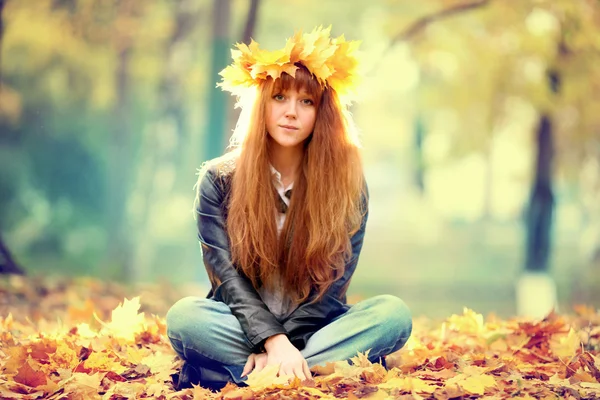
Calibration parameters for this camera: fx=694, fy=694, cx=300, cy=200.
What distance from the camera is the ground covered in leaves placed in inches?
96.3

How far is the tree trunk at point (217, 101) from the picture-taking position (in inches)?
301

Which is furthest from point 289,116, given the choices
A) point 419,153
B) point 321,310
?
point 419,153

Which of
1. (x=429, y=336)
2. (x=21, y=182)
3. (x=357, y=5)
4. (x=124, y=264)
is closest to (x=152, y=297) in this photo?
(x=429, y=336)

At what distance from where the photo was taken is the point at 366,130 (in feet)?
62.1

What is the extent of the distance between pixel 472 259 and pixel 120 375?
42.5 ft

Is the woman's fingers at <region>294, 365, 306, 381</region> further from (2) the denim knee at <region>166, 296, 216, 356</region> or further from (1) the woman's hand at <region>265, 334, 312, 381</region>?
(2) the denim knee at <region>166, 296, 216, 356</region>

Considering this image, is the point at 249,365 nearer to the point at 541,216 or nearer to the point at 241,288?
the point at 241,288

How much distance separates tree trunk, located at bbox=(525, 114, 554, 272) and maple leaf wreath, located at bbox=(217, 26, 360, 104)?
6326 millimetres

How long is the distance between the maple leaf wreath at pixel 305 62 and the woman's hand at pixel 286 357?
106 centimetres

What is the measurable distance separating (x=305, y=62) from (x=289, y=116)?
23 cm

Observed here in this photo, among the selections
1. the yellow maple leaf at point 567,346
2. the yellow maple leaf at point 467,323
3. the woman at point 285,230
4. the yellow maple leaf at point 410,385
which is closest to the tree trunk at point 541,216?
the yellow maple leaf at point 467,323

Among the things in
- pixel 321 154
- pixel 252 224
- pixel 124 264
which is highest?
pixel 321 154

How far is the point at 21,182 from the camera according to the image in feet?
41.0

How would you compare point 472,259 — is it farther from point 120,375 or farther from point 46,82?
point 120,375
